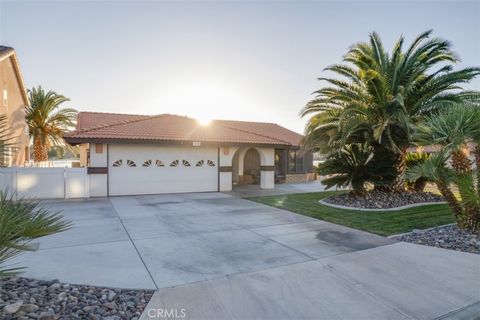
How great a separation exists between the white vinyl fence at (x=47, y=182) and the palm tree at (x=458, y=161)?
1319cm

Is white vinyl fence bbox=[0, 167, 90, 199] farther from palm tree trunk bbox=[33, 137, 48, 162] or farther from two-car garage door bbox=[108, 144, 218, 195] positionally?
palm tree trunk bbox=[33, 137, 48, 162]

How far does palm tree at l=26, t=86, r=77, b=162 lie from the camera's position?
74.7ft

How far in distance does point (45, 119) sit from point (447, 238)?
2718 cm

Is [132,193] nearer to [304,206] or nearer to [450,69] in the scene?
[304,206]

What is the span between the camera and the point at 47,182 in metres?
12.6

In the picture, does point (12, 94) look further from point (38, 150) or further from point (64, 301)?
point (64, 301)

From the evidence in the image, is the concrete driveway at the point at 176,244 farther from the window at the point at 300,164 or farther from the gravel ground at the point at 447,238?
the window at the point at 300,164

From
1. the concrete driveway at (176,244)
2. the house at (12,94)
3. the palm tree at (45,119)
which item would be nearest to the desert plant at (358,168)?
the concrete driveway at (176,244)

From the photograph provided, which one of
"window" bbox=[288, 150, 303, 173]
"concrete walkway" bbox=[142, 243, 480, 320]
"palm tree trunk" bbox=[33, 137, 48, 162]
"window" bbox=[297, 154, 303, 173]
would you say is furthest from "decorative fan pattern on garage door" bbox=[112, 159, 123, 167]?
"palm tree trunk" bbox=[33, 137, 48, 162]

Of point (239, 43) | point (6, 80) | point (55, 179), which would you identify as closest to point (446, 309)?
point (239, 43)

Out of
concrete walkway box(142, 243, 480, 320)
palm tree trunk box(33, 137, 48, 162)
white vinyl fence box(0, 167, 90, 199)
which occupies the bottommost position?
concrete walkway box(142, 243, 480, 320)

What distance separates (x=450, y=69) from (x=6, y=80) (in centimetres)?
2181

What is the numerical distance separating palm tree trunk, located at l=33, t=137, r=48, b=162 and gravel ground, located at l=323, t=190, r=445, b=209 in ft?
74.7

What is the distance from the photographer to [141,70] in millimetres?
15109
